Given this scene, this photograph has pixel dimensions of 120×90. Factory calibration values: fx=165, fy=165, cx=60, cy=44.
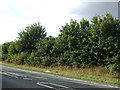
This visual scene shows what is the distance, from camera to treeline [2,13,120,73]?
49.4 feet

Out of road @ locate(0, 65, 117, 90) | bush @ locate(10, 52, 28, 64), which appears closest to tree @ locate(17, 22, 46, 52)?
bush @ locate(10, 52, 28, 64)

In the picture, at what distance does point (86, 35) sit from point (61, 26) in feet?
13.8

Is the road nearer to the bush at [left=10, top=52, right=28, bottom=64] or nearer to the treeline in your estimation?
the treeline

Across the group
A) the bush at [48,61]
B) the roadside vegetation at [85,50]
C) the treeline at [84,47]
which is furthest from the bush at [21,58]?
the bush at [48,61]

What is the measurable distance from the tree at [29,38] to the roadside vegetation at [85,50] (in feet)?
9.13

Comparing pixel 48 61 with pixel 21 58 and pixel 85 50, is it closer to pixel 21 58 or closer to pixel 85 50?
pixel 85 50

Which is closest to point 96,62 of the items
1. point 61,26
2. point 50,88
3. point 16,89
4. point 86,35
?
point 86,35

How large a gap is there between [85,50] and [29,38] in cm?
1380

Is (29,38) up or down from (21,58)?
up

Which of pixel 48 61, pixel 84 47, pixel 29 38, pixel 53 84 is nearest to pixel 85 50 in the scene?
pixel 84 47

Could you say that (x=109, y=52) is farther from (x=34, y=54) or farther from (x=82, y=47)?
(x=34, y=54)

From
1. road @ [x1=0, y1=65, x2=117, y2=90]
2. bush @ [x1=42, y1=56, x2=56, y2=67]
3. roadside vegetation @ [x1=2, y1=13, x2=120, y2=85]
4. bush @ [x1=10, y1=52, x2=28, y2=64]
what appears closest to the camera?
road @ [x1=0, y1=65, x2=117, y2=90]

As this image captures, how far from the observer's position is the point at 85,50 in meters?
17.1

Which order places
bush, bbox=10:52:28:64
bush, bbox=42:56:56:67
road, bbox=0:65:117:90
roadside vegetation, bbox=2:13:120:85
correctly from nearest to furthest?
road, bbox=0:65:117:90 < roadside vegetation, bbox=2:13:120:85 < bush, bbox=42:56:56:67 < bush, bbox=10:52:28:64
